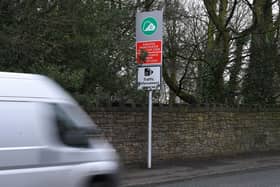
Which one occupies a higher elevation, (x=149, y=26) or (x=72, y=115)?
(x=149, y=26)

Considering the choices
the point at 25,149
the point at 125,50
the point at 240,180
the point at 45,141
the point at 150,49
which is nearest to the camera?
the point at 25,149

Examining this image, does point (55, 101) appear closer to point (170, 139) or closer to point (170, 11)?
point (170, 139)

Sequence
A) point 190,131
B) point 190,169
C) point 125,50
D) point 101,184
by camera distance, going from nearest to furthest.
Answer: point 101,184
point 125,50
point 190,169
point 190,131

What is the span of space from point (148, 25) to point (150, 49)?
66 cm

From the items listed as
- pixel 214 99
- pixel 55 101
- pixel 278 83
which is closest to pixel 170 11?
pixel 214 99

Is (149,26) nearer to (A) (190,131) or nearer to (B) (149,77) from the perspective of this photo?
(B) (149,77)

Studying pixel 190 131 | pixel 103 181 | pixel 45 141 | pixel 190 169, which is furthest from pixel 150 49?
pixel 45 141

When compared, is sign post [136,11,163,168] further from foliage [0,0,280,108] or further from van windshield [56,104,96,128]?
van windshield [56,104,96,128]

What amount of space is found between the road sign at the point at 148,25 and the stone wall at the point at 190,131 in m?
2.18

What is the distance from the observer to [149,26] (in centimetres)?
1528

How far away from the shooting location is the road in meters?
12.5

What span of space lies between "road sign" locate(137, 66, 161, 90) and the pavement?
88.2 inches

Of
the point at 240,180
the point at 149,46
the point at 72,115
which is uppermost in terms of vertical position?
the point at 149,46

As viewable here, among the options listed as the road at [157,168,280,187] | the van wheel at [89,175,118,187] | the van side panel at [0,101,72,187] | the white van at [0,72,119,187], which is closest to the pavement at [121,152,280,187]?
the road at [157,168,280,187]
